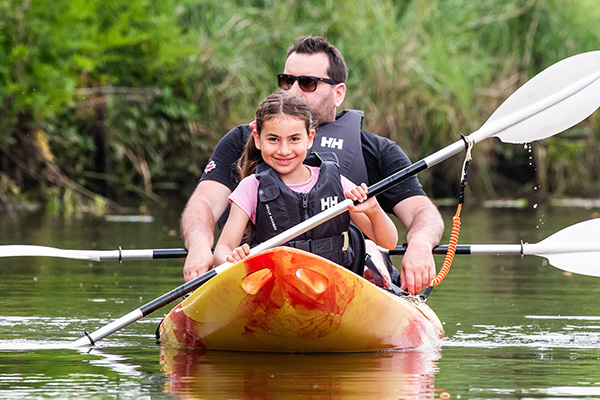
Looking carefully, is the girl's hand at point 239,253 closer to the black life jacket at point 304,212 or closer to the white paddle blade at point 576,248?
the black life jacket at point 304,212

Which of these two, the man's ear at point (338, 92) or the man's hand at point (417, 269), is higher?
the man's ear at point (338, 92)

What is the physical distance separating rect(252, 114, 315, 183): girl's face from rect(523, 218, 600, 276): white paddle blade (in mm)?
1704

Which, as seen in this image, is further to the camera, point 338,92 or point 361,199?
point 338,92

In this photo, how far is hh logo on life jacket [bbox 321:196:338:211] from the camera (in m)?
5.45

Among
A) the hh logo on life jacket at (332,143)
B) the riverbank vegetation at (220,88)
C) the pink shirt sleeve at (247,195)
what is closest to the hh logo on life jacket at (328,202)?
the pink shirt sleeve at (247,195)

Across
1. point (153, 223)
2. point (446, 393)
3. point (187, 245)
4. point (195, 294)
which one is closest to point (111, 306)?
point (187, 245)

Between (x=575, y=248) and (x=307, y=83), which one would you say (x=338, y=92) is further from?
(x=575, y=248)

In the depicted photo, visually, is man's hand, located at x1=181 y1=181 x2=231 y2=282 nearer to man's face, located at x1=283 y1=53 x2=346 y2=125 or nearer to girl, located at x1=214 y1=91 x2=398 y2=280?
girl, located at x1=214 y1=91 x2=398 y2=280

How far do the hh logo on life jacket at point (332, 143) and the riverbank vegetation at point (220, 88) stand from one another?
367 inches

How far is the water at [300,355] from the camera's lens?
14.5 feet

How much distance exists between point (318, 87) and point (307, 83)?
0.19ft

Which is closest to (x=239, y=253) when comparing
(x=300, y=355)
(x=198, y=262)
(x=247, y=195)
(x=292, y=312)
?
(x=292, y=312)

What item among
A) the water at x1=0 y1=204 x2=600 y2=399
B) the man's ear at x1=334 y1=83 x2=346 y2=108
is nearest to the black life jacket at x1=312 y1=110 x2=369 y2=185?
A: the man's ear at x1=334 y1=83 x2=346 y2=108

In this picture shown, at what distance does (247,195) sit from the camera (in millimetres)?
5410
